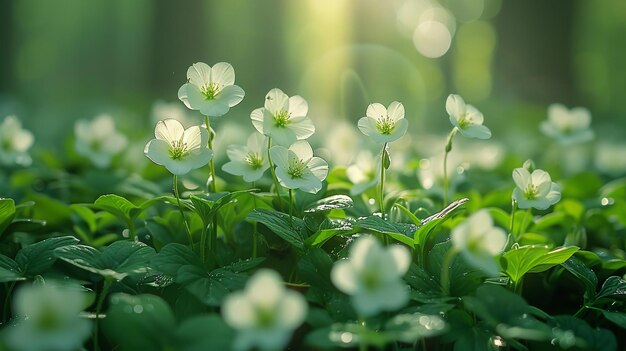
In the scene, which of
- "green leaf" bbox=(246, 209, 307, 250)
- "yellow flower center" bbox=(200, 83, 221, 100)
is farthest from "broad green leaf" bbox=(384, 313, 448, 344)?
"yellow flower center" bbox=(200, 83, 221, 100)

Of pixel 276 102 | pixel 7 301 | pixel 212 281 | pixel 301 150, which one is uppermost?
pixel 276 102

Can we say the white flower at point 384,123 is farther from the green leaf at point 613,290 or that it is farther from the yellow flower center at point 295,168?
the green leaf at point 613,290

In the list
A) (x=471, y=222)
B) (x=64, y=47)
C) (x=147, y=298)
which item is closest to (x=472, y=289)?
(x=471, y=222)

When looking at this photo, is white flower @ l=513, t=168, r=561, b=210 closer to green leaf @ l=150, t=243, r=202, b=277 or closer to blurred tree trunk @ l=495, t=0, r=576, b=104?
green leaf @ l=150, t=243, r=202, b=277

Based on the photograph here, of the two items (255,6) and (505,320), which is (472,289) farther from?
(255,6)

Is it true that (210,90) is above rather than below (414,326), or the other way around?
above

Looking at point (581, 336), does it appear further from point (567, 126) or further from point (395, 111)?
point (567, 126)

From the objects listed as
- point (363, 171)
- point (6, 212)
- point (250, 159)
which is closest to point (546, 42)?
point (363, 171)
